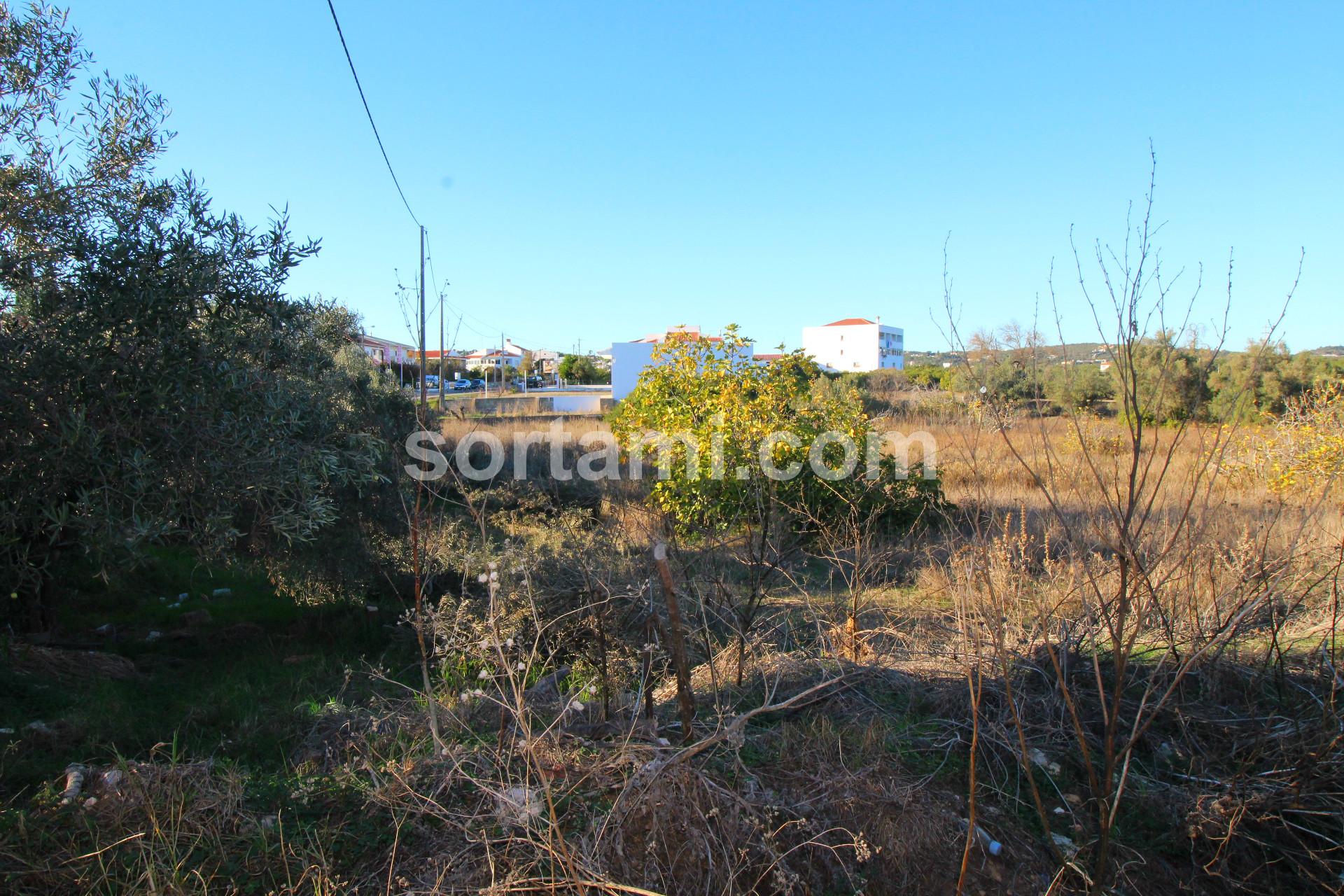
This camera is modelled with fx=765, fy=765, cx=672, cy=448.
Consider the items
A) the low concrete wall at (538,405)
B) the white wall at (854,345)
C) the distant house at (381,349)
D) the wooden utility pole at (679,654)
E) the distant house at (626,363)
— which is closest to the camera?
the wooden utility pole at (679,654)

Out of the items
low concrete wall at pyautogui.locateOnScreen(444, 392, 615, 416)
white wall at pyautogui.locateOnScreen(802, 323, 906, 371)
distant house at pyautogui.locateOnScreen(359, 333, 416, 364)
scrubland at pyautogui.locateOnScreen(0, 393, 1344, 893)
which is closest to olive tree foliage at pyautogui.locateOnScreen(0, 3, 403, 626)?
scrubland at pyautogui.locateOnScreen(0, 393, 1344, 893)

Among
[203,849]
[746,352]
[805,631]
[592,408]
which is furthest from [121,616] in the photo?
[592,408]

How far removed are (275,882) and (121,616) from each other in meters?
5.70

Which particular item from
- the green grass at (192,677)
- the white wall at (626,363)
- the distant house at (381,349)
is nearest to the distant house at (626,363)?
the white wall at (626,363)

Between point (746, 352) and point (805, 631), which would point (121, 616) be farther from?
point (746, 352)

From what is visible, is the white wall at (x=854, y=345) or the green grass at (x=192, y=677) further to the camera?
the white wall at (x=854, y=345)

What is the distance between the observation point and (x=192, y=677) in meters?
5.45

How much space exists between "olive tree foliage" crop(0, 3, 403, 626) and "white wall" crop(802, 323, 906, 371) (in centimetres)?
6118

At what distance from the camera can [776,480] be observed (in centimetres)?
865

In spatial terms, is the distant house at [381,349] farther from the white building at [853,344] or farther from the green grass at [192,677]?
the white building at [853,344]

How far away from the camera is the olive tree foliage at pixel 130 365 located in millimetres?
3520

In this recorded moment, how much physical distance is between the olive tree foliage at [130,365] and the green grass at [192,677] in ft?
2.72

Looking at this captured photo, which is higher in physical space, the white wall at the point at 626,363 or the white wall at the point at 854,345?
the white wall at the point at 854,345

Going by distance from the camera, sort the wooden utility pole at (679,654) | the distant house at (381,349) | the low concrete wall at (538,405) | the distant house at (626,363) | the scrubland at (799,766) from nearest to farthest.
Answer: the scrubland at (799,766) < the wooden utility pole at (679,654) < the distant house at (381,349) < the low concrete wall at (538,405) < the distant house at (626,363)
